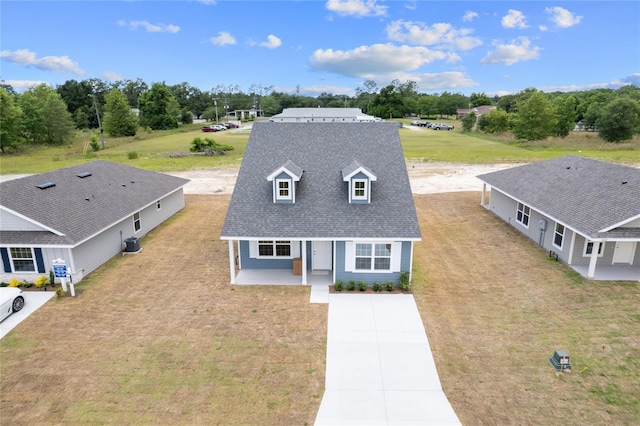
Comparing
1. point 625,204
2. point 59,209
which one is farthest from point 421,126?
point 59,209

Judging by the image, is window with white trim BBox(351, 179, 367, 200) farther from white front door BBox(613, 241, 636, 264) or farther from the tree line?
the tree line

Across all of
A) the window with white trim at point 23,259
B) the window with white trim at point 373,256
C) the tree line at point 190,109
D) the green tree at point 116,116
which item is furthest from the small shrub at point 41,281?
the green tree at point 116,116

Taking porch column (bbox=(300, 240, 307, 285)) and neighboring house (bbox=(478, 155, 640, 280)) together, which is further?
neighboring house (bbox=(478, 155, 640, 280))

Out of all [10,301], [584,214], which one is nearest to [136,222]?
[10,301]

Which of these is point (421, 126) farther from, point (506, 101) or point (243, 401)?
point (243, 401)

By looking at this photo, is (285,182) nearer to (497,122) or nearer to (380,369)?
(380,369)

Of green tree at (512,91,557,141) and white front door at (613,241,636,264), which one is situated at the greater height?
green tree at (512,91,557,141)

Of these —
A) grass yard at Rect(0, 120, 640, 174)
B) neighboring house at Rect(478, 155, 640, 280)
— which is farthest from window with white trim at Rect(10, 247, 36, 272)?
grass yard at Rect(0, 120, 640, 174)
